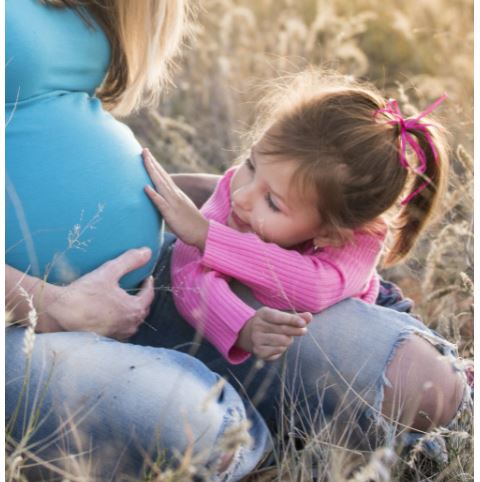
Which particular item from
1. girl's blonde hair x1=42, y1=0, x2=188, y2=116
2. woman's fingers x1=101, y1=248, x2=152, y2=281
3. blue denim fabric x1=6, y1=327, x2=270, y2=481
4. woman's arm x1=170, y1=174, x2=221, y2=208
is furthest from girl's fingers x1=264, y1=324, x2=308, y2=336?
girl's blonde hair x1=42, y1=0, x2=188, y2=116

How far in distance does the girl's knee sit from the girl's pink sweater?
0.24m


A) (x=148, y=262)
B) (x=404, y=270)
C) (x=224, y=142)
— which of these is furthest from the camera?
(x=224, y=142)

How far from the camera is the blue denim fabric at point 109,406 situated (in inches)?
79.3

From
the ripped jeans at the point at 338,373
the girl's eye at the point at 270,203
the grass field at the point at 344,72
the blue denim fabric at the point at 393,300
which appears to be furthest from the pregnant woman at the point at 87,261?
the grass field at the point at 344,72

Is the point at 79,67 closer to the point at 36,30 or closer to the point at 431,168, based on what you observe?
the point at 36,30

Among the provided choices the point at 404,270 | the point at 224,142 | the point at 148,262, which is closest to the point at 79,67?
the point at 148,262

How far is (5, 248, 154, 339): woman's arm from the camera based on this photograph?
2.15 metres

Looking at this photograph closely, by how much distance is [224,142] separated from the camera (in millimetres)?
4777

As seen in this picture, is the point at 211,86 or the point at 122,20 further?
the point at 211,86

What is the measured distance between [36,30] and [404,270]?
2.02 metres

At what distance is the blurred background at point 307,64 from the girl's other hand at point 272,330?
3.73 ft

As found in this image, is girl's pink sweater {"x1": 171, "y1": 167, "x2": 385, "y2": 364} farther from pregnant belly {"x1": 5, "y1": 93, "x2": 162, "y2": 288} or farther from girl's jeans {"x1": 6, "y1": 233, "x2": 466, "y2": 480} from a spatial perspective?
pregnant belly {"x1": 5, "y1": 93, "x2": 162, "y2": 288}

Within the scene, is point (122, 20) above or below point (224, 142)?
above

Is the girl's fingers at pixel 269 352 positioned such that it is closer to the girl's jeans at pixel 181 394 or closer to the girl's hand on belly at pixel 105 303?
the girl's jeans at pixel 181 394
